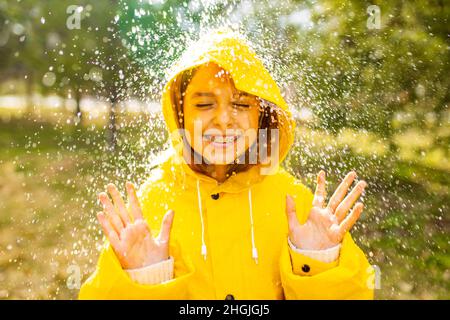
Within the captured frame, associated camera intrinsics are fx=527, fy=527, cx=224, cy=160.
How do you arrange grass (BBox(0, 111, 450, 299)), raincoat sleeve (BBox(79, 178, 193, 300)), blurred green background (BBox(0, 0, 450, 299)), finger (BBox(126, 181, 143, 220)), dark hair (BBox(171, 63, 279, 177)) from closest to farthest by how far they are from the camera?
raincoat sleeve (BBox(79, 178, 193, 300)) → finger (BBox(126, 181, 143, 220)) → dark hair (BBox(171, 63, 279, 177)) → grass (BBox(0, 111, 450, 299)) → blurred green background (BBox(0, 0, 450, 299))

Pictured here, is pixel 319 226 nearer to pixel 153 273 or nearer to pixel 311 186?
pixel 153 273

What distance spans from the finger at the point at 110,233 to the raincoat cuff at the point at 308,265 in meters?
0.71

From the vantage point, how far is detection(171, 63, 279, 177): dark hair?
8.21ft

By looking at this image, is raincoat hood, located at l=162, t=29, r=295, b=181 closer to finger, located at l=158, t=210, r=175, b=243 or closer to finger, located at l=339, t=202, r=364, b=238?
finger, located at l=158, t=210, r=175, b=243

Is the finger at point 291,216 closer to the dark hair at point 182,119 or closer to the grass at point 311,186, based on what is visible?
the dark hair at point 182,119

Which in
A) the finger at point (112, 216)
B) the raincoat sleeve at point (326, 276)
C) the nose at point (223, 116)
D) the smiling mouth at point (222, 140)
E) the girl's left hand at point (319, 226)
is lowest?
the raincoat sleeve at point (326, 276)

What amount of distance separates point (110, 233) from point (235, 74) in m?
0.89

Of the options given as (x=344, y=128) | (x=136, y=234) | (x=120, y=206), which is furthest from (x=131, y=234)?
(x=344, y=128)

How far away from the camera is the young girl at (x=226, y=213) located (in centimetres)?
210

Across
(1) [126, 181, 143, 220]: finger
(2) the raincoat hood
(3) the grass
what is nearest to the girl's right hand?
(1) [126, 181, 143, 220]: finger

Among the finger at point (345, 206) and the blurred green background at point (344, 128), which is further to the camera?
the blurred green background at point (344, 128)

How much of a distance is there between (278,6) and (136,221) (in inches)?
197

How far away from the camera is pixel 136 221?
6.95 feet

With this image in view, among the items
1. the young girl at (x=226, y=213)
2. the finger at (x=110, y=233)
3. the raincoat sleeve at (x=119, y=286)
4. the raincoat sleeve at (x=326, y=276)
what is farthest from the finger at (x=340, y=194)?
the finger at (x=110, y=233)
